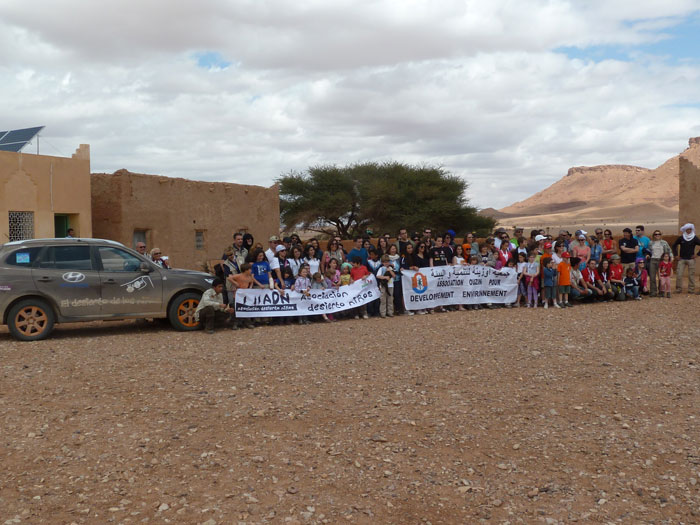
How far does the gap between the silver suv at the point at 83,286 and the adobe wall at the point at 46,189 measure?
7240mm

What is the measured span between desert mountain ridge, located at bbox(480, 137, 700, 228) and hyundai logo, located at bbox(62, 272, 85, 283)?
2866 inches

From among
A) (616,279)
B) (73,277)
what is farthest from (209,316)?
(616,279)

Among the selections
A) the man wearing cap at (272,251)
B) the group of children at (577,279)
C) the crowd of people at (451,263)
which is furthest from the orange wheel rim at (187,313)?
the group of children at (577,279)

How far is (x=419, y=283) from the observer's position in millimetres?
13703

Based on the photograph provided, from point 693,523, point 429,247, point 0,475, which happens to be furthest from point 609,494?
point 429,247

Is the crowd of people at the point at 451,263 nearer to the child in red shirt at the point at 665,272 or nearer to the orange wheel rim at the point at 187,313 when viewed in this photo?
the child in red shirt at the point at 665,272

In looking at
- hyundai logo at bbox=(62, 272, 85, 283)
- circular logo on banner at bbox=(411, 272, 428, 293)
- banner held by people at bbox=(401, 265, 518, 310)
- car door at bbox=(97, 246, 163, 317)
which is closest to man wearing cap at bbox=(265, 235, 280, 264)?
car door at bbox=(97, 246, 163, 317)

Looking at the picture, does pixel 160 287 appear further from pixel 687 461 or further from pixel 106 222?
pixel 106 222

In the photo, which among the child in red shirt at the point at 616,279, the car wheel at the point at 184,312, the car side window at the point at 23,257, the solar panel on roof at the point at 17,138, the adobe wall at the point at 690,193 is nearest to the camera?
the car side window at the point at 23,257

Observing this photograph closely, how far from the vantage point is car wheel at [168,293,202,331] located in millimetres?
11250

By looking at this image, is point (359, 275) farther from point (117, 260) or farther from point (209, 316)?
point (117, 260)

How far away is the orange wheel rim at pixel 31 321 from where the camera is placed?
1028cm

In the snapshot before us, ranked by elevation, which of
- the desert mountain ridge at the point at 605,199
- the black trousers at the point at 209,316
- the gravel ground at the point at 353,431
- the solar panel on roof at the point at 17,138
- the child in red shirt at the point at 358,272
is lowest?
the gravel ground at the point at 353,431

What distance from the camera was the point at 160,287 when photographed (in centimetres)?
1116
